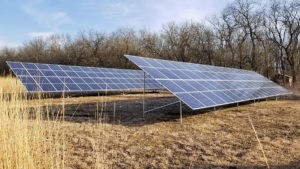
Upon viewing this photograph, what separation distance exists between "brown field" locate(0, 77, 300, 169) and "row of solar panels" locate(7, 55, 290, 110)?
0.80 meters

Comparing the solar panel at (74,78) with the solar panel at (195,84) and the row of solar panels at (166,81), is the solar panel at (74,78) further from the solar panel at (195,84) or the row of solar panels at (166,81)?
the solar panel at (195,84)

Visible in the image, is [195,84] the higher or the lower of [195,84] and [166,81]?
the lower

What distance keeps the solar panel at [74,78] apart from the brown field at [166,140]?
20.0 ft

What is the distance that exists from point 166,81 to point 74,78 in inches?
387

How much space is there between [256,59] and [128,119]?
2778 cm

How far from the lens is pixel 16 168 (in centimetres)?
342

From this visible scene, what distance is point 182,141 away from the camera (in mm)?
7641

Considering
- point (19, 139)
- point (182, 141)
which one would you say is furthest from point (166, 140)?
point (19, 139)

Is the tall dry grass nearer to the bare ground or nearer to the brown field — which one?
the brown field

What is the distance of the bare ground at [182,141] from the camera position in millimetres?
6129

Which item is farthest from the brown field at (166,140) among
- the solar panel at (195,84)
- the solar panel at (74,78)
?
the solar panel at (74,78)

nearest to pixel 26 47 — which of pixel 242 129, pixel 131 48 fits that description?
pixel 131 48

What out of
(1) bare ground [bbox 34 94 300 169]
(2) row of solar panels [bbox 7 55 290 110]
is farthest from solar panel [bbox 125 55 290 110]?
(1) bare ground [bbox 34 94 300 169]

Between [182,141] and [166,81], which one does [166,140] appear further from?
[166,81]
